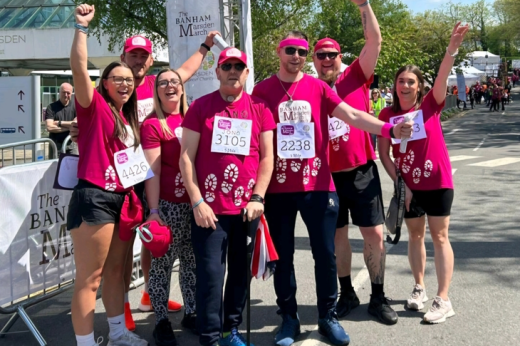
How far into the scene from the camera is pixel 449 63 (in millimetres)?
4176

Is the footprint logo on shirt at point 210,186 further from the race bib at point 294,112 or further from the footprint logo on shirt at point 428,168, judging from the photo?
the footprint logo on shirt at point 428,168

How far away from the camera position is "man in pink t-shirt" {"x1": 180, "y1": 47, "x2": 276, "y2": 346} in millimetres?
3615

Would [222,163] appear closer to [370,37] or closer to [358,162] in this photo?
[358,162]

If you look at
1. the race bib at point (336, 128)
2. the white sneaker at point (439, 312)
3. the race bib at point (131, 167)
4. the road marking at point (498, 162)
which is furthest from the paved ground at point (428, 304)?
the road marking at point (498, 162)

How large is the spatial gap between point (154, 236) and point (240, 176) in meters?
0.67

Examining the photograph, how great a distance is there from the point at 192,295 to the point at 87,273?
3.24 ft

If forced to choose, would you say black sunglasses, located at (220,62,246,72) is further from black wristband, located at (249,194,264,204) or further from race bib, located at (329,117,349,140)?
race bib, located at (329,117,349,140)

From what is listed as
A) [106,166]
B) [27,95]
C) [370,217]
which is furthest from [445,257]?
[27,95]

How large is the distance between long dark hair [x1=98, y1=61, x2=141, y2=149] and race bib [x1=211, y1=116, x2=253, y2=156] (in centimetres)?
57

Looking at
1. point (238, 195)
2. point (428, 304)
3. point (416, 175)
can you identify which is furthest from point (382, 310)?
point (238, 195)

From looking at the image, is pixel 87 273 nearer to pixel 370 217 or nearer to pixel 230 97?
pixel 230 97

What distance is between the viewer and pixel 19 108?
10.0 metres

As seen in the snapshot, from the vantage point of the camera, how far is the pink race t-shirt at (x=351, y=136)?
425cm

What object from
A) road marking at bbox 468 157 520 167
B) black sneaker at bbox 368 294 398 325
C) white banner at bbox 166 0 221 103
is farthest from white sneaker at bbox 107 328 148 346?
road marking at bbox 468 157 520 167
